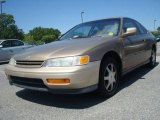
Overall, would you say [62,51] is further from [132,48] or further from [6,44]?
[6,44]

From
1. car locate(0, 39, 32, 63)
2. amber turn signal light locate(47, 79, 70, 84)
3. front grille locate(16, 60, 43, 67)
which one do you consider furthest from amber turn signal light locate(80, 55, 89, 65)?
car locate(0, 39, 32, 63)

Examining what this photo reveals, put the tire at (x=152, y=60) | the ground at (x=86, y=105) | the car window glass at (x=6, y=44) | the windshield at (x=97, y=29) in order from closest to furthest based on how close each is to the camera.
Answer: the ground at (x=86, y=105) → the windshield at (x=97, y=29) → the tire at (x=152, y=60) → the car window glass at (x=6, y=44)

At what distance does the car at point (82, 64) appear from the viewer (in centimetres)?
384

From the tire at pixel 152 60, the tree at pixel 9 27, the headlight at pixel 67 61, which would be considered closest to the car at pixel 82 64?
the headlight at pixel 67 61

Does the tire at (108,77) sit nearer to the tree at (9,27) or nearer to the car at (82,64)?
the car at (82,64)

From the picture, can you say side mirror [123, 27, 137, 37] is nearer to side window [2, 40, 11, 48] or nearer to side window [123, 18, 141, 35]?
side window [123, 18, 141, 35]

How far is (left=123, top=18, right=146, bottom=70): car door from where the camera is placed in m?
5.12

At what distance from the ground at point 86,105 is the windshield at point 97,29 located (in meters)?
1.17

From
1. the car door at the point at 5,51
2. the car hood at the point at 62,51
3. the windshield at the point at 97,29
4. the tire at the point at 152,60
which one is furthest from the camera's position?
the car door at the point at 5,51

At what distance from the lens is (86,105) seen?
4.15m

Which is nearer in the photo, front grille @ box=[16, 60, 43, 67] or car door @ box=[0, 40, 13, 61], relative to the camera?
front grille @ box=[16, 60, 43, 67]

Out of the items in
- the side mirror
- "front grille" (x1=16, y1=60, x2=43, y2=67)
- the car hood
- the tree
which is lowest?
"front grille" (x1=16, y1=60, x2=43, y2=67)

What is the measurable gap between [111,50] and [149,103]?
1.15 metres

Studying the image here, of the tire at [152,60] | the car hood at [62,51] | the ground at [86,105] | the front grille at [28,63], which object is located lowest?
the ground at [86,105]
